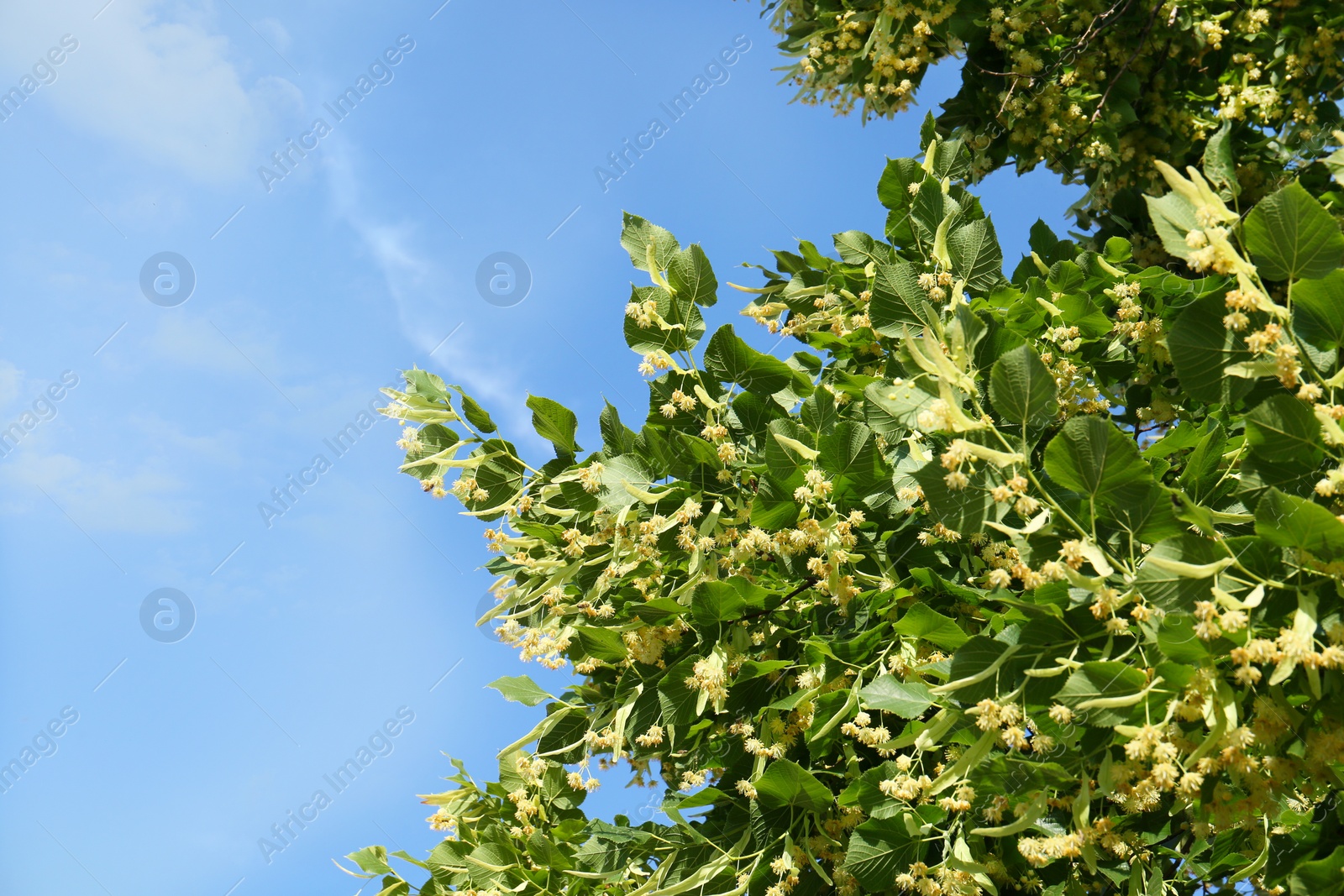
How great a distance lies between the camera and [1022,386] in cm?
164

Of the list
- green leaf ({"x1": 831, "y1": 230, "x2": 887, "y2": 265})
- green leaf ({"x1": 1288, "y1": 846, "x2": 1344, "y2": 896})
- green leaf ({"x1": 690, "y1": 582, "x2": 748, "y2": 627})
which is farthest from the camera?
green leaf ({"x1": 831, "y1": 230, "x2": 887, "y2": 265})

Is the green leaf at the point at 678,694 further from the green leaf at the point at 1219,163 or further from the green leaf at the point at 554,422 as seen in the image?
the green leaf at the point at 1219,163

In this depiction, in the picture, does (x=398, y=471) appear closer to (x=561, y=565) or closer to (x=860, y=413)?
A: (x=561, y=565)

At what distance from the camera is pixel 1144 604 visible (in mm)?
1597

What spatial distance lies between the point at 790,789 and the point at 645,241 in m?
1.52

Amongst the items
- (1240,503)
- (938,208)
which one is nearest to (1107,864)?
(1240,503)

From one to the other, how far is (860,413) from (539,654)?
1205 millimetres

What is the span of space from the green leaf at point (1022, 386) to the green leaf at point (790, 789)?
1.02 metres

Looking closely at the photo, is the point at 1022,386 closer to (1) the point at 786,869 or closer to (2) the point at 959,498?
(2) the point at 959,498

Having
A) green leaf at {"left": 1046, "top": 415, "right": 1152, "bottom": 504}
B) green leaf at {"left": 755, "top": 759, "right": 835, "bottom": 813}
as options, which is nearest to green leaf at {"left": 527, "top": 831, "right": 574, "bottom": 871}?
green leaf at {"left": 755, "top": 759, "right": 835, "bottom": 813}

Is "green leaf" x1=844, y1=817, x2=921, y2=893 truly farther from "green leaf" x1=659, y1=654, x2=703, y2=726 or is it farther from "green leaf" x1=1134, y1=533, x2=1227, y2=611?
"green leaf" x1=1134, y1=533, x2=1227, y2=611

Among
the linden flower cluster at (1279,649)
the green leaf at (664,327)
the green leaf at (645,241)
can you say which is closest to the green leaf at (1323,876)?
the linden flower cluster at (1279,649)

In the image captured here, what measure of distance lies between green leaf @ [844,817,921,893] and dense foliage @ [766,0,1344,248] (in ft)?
10.0

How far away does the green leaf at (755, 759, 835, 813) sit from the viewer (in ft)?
7.22
